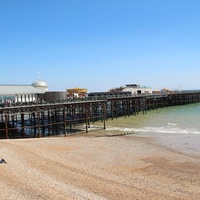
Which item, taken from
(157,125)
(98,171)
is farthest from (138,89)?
(98,171)

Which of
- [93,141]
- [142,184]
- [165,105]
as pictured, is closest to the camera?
[142,184]

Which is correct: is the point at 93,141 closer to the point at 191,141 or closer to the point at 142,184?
the point at 191,141

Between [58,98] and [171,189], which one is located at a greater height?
[58,98]

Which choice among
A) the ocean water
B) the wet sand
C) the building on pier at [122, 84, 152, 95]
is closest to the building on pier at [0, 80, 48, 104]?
the ocean water

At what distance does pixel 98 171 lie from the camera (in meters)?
13.9

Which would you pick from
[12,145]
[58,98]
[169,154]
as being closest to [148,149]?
[169,154]

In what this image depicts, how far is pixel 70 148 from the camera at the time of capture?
19.6 metres

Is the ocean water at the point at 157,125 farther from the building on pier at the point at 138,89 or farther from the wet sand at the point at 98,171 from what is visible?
the building on pier at the point at 138,89

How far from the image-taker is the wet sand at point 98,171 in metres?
10.6

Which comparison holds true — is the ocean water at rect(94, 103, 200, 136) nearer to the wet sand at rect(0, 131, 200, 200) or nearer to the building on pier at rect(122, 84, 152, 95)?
the wet sand at rect(0, 131, 200, 200)

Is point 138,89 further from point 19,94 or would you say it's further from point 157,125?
point 19,94

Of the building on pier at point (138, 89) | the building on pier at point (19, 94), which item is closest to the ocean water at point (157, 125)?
the building on pier at point (19, 94)

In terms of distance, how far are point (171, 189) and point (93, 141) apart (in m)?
11.9

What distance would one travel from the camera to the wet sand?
10.6 m
